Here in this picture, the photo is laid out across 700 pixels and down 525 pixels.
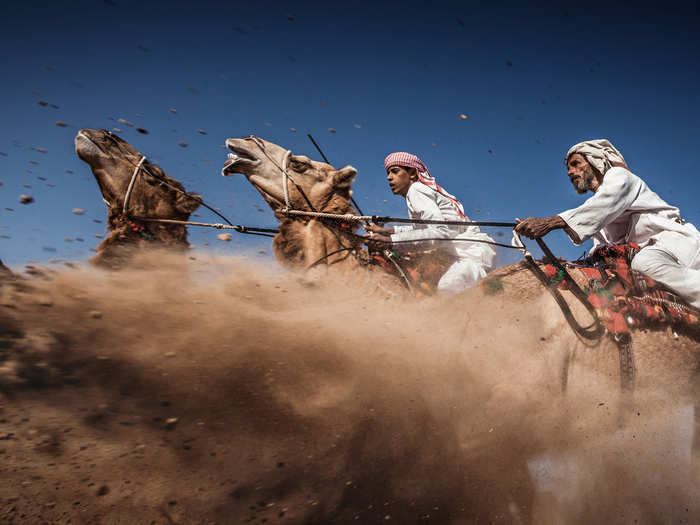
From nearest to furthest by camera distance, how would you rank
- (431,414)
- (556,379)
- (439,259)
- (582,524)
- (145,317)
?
1. (145,317)
2. (431,414)
3. (556,379)
4. (582,524)
5. (439,259)

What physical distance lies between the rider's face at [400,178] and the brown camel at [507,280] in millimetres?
781

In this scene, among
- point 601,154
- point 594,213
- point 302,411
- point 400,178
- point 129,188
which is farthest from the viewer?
point 129,188

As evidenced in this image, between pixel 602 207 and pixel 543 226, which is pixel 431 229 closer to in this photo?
pixel 543 226

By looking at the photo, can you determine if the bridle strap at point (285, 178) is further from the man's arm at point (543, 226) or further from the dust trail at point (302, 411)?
the man's arm at point (543, 226)

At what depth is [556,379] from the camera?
314 centimetres

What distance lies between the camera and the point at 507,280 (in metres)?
3.36

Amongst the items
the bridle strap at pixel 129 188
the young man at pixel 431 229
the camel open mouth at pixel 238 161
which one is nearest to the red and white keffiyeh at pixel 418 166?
the young man at pixel 431 229

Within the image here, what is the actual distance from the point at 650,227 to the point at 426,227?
2078 millimetres

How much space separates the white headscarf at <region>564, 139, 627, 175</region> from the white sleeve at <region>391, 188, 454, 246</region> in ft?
5.14

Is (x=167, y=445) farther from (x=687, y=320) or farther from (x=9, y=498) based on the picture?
(x=687, y=320)

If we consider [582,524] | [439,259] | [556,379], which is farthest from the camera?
[439,259]

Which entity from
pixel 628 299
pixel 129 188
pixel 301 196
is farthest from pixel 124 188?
pixel 628 299

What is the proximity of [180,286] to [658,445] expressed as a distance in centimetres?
444

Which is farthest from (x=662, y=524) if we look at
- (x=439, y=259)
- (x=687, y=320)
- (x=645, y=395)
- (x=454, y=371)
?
(x=439, y=259)
